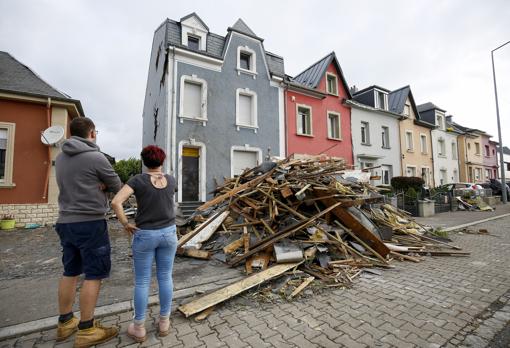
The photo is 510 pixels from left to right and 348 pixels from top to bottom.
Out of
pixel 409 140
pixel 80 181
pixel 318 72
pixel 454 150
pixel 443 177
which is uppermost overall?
pixel 318 72

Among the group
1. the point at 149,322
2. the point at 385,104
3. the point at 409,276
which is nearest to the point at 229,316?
the point at 149,322

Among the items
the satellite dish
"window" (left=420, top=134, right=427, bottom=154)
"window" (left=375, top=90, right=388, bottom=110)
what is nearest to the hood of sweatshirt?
the satellite dish

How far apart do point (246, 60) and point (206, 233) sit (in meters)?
10.9

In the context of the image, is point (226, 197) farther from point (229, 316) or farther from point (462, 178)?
point (462, 178)

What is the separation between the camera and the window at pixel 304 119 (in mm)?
14720

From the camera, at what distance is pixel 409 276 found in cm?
404

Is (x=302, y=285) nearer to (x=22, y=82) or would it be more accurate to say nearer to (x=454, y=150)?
(x=22, y=82)

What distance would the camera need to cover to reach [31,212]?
853 centimetres

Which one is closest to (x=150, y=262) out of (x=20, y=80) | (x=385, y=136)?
(x=20, y=80)

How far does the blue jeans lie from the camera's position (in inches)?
89.0

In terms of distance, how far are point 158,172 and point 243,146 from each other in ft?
32.9

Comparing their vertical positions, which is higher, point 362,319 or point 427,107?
point 427,107

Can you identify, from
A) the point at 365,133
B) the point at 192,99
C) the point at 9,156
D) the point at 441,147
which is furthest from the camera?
the point at 441,147

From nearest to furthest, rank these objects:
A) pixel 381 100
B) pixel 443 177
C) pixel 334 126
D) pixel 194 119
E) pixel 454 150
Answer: pixel 194 119, pixel 334 126, pixel 381 100, pixel 443 177, pixel 454 150
